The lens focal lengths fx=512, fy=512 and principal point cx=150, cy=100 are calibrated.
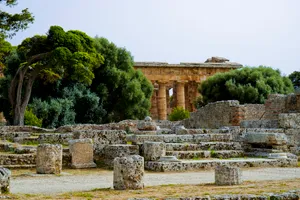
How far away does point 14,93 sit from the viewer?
30984mm

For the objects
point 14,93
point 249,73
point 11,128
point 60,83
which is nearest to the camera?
point 11,128

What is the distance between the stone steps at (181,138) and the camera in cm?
1692

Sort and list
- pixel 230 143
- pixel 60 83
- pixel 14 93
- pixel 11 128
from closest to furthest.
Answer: pixel 230 143 → pixel 11 128 → pixel 14 93 → pixel 60 83

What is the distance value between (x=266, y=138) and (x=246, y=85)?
85.0ft

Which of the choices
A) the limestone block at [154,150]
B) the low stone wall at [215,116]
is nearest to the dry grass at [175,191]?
the limestone block at [154,150]

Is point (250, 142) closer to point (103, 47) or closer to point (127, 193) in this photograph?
point (127, 193)

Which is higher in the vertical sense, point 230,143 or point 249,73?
point 249,73

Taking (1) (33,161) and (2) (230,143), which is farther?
(2) (230,143)

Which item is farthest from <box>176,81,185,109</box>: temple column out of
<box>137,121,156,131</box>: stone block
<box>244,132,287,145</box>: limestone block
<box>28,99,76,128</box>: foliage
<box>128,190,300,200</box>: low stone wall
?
<box>128,190,300,200</box>: low stone wall

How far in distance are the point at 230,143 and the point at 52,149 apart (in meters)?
6.77

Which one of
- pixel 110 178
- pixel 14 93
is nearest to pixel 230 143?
pixel 110 178

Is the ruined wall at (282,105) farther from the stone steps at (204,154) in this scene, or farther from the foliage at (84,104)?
the foliage at (84,104)

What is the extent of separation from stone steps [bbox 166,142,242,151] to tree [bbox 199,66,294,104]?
24.8 m

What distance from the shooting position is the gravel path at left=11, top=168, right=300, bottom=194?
9812 mm
